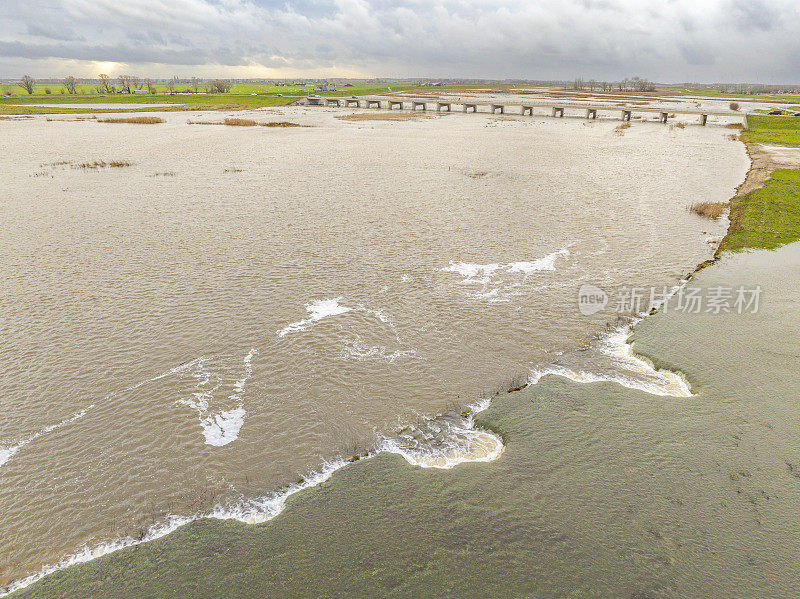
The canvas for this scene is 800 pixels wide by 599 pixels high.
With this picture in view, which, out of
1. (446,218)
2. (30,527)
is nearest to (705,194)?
(446,218)

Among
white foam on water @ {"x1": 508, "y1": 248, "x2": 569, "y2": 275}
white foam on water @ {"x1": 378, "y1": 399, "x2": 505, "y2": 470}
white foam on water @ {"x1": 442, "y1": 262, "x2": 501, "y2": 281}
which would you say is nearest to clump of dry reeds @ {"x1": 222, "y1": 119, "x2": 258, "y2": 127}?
white foam on water @ {"x1": 442, "y1": 262, "x2": 501, "y2": 281}

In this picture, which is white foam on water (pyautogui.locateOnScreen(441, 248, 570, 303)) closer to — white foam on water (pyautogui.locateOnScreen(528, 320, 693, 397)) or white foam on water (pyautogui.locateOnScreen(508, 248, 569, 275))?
white foam on water (pyautogui.locateOnScreen(508, 248, 569, 275))

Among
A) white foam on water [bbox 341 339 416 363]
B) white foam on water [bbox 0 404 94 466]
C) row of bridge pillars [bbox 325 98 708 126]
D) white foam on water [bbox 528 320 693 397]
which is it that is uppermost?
row of bridge pillars [bbox 325 98 708 126]

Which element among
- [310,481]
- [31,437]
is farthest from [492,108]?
[31,437]

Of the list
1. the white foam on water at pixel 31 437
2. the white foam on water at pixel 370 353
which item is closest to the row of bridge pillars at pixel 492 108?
the white foam on water at pixel 370 353

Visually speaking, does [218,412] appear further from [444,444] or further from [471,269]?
[471,269]

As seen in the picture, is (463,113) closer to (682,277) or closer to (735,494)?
(682,277)
